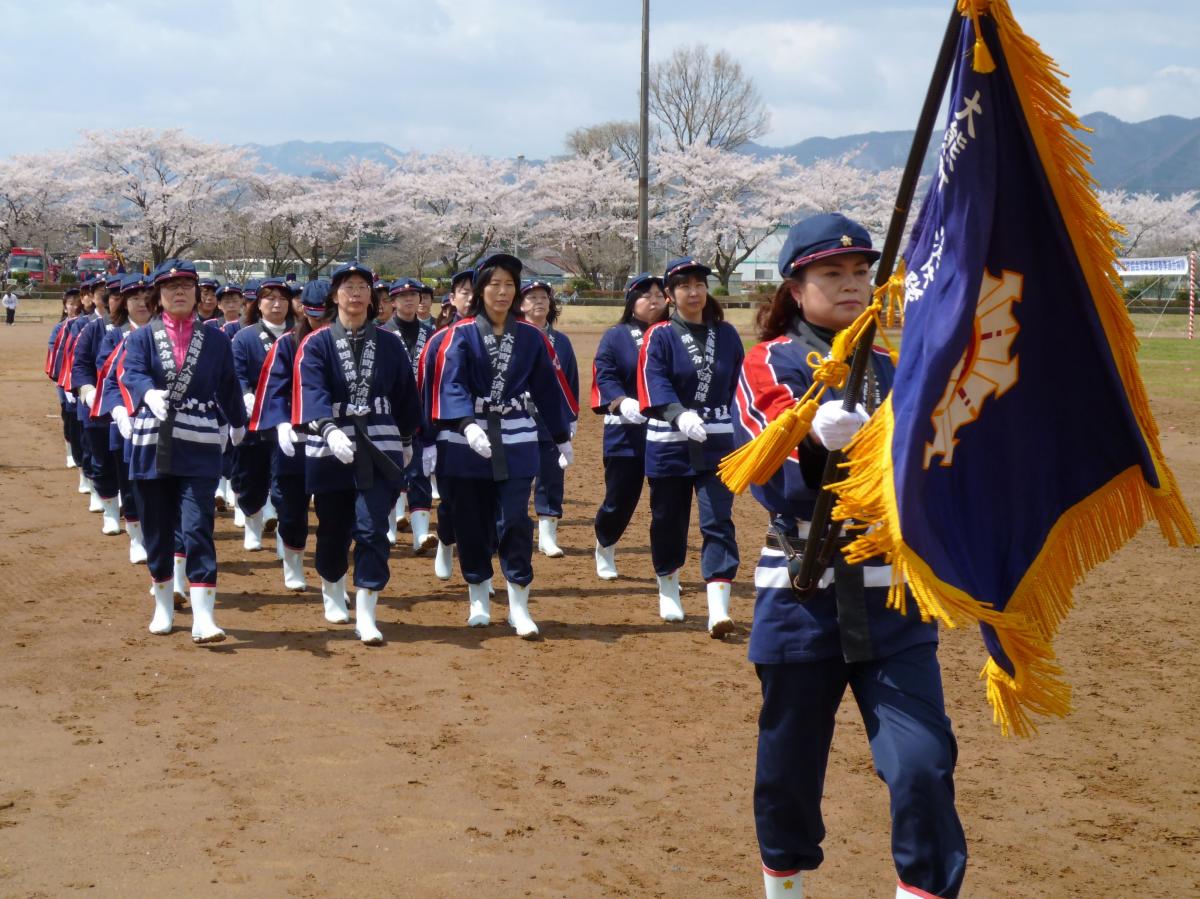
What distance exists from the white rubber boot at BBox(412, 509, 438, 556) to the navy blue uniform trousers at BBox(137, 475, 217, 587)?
9.45 feet

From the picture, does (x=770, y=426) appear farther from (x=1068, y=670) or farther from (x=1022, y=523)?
(x=1068, y=670)

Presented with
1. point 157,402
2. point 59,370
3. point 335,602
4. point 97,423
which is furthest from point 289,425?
point 59,370

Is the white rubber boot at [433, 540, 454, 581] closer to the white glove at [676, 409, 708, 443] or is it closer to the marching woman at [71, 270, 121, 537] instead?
the white glove at [676, 409, 708, 443]

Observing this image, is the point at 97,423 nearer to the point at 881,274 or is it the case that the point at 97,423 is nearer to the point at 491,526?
the point at 491,526

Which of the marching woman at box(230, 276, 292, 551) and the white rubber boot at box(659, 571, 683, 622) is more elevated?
the marching woman at box(230, 276, 292, 551)

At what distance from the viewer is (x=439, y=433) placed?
316 inches

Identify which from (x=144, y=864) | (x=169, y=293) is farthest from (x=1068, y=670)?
(x=169, y=293)

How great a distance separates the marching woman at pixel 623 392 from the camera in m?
9.03

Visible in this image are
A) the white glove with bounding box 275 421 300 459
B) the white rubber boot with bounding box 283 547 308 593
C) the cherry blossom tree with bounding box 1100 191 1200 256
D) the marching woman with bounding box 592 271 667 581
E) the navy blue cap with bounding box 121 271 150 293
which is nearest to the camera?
the white glove with bounding box 275 421 300 459

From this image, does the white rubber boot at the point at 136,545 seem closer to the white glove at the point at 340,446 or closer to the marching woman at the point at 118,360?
the marching woman at the point at 118,360

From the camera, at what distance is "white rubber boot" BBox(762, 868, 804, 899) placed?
3824 mm

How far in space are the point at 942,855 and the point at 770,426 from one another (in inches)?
47.5

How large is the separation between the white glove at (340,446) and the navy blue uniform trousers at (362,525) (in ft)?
1.20

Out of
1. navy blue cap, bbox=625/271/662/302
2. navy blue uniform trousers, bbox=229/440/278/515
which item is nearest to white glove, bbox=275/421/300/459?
navy blue uniform trousers, bbox=229/440/278/515
